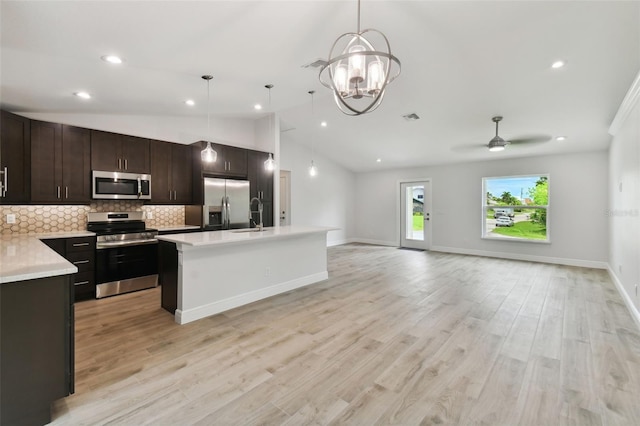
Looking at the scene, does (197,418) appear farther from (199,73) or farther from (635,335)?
(635,335)

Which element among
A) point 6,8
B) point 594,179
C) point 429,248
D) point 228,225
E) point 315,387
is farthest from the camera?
point 429,248

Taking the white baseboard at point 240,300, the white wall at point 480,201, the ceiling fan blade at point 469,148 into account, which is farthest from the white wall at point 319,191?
the ceiling fan blade at point 469,148

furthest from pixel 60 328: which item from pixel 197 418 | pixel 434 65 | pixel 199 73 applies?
pixel 434 65

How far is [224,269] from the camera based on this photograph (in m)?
3.45

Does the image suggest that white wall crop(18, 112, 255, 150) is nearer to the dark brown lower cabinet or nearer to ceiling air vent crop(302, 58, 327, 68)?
ceiling air vent crop(302, 58, 327, 68)

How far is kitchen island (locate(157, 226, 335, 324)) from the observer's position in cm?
313

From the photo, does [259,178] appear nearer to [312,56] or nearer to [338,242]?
[312,56]

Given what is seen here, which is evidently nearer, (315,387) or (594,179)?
(315,387)

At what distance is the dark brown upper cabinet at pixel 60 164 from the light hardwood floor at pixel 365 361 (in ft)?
4.87

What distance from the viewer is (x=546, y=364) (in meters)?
2.32

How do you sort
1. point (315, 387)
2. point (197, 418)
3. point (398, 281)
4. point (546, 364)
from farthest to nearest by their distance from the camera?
point (398, 281)
point (546, 364)
point (315, 387)
point (197, 418)

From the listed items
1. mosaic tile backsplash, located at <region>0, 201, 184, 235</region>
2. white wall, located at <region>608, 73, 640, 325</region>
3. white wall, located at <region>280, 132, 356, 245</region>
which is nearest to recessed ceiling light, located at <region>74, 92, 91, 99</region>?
mosaic tile backsplash, located at <region>0, 201, 184, 235</region>

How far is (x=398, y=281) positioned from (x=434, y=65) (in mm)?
3200

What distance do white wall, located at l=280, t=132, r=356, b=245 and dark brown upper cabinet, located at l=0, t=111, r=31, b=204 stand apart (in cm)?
453
